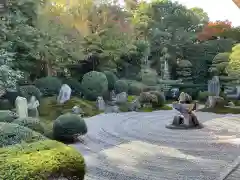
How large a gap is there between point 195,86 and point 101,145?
18.0 m

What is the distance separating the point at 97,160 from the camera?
8.19 meters

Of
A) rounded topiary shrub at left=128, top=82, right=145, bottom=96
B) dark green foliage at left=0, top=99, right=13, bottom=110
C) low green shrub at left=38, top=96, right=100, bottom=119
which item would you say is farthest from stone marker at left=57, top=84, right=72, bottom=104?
rounded topiary shrub at left=128, top=82, right=145, bottom=96

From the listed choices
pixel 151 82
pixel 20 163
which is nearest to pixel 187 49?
pixel 151 82

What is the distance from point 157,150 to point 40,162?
5282mm

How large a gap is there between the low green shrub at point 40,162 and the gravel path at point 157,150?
1983 mm

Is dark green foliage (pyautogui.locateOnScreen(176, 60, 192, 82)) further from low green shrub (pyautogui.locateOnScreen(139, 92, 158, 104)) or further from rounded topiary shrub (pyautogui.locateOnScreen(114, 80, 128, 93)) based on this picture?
low green shrub (pyautogui.locateOnScreen(139, 92, 158, 104))

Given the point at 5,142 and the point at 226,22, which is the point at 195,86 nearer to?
the point at 226,22

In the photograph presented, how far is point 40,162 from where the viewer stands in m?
4.41

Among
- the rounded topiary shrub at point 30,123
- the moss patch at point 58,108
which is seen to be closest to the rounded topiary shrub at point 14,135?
the rounded topiary shrub at point 30,123

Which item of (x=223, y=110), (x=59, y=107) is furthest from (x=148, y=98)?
(x=59, y=107)

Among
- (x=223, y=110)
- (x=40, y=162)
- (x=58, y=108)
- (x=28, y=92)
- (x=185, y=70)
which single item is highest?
(x=185, y=70)

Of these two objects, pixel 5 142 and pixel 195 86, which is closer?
pixel 5 142

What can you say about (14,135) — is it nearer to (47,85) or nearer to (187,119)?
(187,119)

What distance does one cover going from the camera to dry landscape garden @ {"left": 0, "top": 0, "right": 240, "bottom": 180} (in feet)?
22.6
